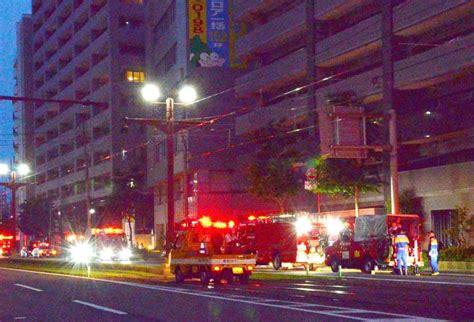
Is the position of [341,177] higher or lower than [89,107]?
lower

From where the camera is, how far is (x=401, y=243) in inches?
1292

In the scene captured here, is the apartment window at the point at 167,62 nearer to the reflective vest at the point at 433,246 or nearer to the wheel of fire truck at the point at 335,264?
the wheel of fire truck at the point at 335,264

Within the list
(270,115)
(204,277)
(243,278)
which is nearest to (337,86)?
(270,115)

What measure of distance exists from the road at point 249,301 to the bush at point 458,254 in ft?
22.2

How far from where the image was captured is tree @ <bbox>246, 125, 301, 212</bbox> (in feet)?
170

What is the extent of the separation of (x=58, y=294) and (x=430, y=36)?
2787 cm

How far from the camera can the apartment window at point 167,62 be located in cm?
7156

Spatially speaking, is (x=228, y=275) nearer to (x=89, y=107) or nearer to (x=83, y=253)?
(x=83, y=253)

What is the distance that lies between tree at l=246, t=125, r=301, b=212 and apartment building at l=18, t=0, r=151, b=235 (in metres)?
25.6

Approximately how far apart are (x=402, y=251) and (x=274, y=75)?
2765 cm

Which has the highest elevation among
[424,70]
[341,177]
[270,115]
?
[270,115]

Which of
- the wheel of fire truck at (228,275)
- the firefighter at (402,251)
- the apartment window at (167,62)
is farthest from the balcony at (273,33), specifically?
the wheel of fire truck at (228,275)

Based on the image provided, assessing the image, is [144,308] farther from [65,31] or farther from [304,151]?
[65,31]

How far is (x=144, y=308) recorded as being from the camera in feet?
63.5
